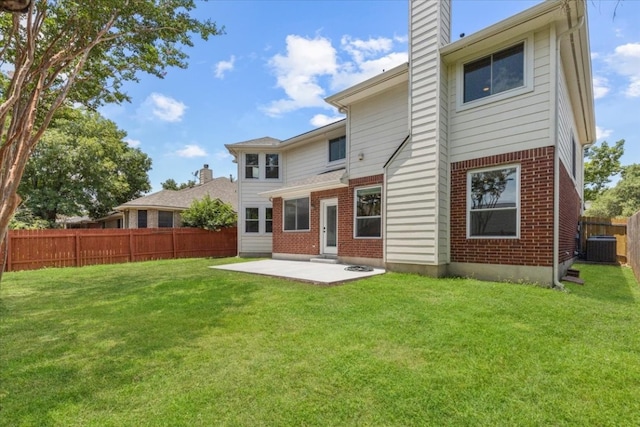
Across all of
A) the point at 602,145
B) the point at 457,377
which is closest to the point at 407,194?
the point at 457,377

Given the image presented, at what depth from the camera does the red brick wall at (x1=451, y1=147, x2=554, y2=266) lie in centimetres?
629

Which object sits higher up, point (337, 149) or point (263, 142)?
point (263, 142)

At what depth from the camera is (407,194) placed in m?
8.05

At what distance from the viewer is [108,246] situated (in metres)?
13.4

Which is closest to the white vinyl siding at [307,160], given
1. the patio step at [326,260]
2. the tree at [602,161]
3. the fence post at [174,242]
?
the patio step at [326,260]

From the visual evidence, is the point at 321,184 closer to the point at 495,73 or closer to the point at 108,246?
the point at 495,73

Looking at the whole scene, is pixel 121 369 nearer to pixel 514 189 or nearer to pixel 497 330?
pixel 497 330

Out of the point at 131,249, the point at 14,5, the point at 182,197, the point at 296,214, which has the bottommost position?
the point at 131,249

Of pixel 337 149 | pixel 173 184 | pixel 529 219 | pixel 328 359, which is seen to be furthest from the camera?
pixel 173 184

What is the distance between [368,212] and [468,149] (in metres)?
3.32

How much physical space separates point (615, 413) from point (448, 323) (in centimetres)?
195

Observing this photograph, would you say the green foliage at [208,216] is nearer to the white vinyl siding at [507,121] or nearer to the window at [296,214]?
the window at [296,214]

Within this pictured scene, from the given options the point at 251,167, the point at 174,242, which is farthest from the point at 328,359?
the point at 174,242

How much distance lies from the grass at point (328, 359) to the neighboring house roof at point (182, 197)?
552 inches
